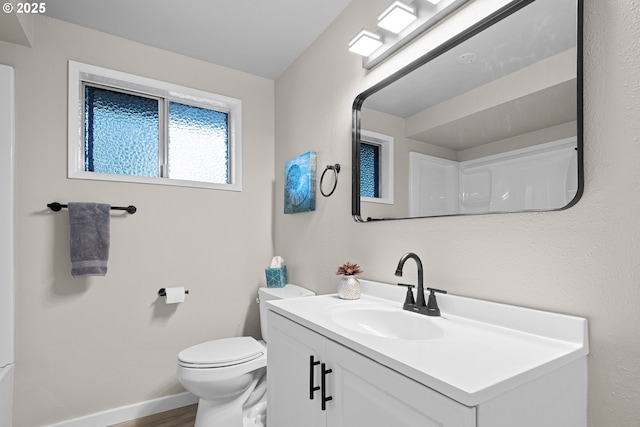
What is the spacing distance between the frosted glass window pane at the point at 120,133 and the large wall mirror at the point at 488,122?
157 centimetres

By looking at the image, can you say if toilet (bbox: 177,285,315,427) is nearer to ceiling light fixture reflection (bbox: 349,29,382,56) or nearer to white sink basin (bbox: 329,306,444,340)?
white sink basin (bbox: 329,306,444,340)

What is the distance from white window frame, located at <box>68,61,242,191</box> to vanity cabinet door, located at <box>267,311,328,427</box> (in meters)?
1.38

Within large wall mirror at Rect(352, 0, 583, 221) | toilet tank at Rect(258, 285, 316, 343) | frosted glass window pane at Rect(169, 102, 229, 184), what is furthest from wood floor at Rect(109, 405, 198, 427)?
large wall mirror at Rect(352, 0, 583, 221)

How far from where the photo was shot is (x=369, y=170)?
1.66m

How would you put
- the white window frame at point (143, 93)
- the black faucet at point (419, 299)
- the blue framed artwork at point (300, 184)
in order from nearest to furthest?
the black faucet at point (419, 299) < the white window frame at point (143, 93) < the blue framed artwork at point (300, 184)

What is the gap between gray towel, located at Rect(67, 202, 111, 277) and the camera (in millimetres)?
1855

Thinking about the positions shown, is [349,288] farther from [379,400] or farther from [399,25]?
[399,25]

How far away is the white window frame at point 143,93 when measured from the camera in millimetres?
1973

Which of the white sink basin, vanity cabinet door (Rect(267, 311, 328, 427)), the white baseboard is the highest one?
the white sink basin

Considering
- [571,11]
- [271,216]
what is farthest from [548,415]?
[271,216]

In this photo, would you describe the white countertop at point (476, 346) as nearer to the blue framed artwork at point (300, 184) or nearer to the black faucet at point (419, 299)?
the black faucet at point (419, 299)

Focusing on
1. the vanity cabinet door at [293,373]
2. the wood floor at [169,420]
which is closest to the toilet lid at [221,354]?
the vanity cabinet door at [293,373]

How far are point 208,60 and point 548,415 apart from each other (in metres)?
2.63

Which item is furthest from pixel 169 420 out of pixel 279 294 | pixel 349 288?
pixel 349 288
